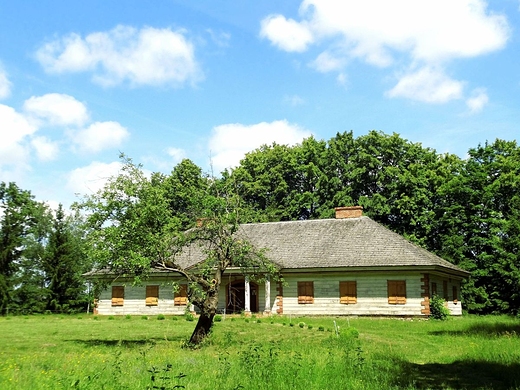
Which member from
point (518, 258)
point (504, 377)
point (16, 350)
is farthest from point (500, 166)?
point (16, 350)

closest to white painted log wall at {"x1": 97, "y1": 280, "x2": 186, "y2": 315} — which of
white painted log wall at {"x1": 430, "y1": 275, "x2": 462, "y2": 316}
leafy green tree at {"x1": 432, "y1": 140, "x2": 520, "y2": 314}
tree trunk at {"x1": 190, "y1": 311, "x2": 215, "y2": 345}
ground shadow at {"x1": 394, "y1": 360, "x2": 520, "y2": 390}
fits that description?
white painted log wall at {"x1": 430, "y1": 275, "x2": 462, "y2": 316}

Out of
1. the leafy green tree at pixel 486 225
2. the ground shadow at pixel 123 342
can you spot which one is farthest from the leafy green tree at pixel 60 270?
the leafy green tree at pixel 486 225

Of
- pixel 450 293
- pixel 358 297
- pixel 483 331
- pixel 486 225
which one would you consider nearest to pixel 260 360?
pixel 483 331

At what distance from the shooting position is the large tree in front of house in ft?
52.7

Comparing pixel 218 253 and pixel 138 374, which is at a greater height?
pixel 218 253

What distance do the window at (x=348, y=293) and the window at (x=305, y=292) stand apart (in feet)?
5.81

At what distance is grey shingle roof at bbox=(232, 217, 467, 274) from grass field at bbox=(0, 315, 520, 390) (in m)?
9.37

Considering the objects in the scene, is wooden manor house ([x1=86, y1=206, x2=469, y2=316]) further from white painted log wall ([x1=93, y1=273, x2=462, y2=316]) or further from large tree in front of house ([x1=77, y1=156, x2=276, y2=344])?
large tree in front of house ([x1=77, y1=156, x2=276, y2=344])

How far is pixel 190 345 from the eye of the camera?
51.6 feet

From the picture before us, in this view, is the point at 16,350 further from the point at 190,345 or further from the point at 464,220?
the point at 464,220

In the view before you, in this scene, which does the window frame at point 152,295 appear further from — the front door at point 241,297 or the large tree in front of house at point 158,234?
the large tree in front of house at point 158,234

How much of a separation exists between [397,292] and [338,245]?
4746mm

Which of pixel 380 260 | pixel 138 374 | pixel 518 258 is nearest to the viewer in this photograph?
pixel 138 374

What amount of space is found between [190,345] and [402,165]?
33895 millimetres
